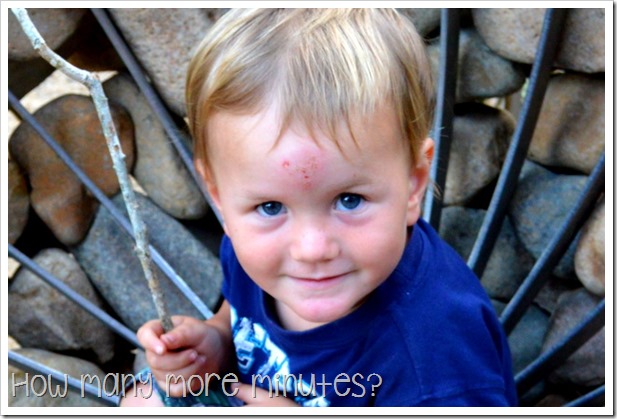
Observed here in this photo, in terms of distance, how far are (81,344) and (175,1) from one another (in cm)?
57

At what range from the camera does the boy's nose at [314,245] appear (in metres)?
0.90

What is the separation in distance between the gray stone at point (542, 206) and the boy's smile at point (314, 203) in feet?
1.62

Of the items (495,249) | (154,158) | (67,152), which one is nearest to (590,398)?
(495,249)

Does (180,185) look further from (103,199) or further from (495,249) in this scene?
(495,249)

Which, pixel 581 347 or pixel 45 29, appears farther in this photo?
pixel 581 347

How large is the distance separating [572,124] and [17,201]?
2.84 feet

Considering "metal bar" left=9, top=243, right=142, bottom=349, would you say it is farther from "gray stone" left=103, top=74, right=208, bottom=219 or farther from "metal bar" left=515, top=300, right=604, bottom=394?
"metal bar" left=515, top=300, right=604, bottom=394

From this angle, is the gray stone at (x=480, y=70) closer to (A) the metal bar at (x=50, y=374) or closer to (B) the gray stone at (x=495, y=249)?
(B) the gray stone at (x=495, y=249)

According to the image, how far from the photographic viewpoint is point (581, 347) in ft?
4.53

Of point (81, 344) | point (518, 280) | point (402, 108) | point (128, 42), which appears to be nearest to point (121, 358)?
point (81, 344)

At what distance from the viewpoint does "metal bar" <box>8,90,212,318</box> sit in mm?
1295

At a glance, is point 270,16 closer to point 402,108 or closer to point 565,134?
point 402,108

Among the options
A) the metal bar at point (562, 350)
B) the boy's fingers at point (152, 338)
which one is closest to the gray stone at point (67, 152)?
the boy's fingers at point (152, 338)

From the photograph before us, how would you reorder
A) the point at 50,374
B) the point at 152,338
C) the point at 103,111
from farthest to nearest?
the point at 50,374 → the point at 152,338 → the point at 103,111
